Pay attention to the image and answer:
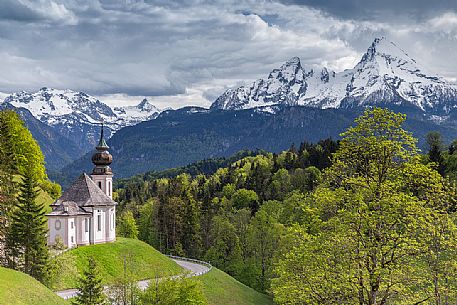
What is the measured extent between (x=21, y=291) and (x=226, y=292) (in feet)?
126

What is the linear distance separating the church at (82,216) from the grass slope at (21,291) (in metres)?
22.5

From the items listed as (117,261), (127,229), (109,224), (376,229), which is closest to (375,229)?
(376,229)

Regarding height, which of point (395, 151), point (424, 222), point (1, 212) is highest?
point (395, 151)

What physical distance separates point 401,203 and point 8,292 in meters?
29.8

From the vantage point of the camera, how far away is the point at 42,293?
45.8 metres

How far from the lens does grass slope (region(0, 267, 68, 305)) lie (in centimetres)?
3941

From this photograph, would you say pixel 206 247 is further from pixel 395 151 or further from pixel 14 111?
pixel 395 151

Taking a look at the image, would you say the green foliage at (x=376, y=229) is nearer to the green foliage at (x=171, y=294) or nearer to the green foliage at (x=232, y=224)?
the green foliage at (x=171, y=294)

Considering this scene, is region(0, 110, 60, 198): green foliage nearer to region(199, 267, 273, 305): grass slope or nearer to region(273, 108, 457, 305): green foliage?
region(199, 267, 273, 305): grass slope

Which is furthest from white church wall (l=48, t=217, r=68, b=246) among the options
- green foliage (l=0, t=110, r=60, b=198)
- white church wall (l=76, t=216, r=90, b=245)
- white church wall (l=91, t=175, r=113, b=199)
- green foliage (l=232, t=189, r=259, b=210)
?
green foliage (l=232, t=189, r=259, b=210)

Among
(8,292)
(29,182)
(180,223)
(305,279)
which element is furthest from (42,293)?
(180,223)

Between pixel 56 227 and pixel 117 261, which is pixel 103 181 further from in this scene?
pixel 117 261

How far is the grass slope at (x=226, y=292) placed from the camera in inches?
2891

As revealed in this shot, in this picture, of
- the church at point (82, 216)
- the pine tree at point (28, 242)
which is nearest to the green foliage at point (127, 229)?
the church at point (82, 216)
